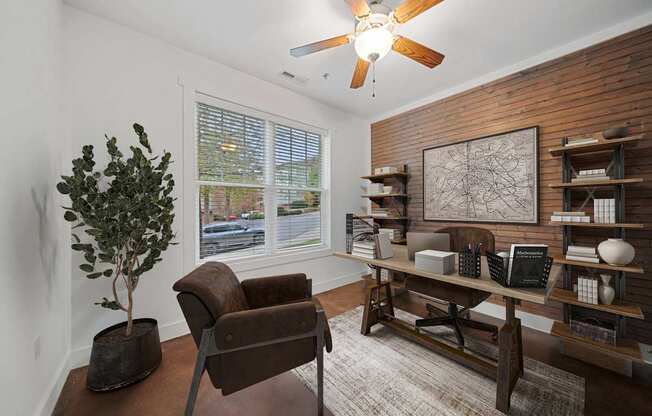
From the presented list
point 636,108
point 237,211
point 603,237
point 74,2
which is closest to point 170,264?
point 237,211

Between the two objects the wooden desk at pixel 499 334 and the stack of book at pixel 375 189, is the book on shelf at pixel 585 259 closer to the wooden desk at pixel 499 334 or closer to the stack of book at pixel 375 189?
the wooden desk at pixel 499 334

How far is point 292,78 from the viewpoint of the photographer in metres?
2.92

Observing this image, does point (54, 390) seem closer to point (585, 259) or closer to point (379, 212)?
point (379, 212)

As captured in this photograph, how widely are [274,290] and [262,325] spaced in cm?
59

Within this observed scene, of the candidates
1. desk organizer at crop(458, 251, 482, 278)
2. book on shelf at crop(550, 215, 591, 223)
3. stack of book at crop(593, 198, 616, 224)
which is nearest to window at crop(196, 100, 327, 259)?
desk organizer at crop(458, 251, 482, 278)

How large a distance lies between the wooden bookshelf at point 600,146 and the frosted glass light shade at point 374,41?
5.94 feet

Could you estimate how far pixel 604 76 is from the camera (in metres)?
2.13

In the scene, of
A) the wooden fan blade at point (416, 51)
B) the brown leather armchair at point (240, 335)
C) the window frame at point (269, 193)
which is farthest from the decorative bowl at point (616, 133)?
the window frame at point (269, 193)

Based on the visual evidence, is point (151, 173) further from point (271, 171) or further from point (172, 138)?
point (271, 171)

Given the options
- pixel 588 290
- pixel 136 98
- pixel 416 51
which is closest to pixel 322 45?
pixel 416 51

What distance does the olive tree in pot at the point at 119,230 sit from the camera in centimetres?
154

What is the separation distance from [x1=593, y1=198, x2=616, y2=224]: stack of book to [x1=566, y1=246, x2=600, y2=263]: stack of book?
250mm

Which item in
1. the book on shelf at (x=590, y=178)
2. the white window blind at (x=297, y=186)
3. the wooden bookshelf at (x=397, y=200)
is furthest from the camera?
the wooden bookshelf at (x=397, y=200)

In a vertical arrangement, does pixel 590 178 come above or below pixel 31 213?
above
